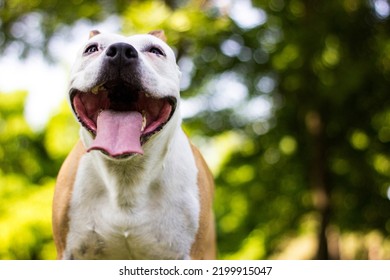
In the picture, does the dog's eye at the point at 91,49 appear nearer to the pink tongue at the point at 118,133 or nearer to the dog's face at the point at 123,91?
the dog's face at the point at 123,91

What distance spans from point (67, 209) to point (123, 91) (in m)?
0.80

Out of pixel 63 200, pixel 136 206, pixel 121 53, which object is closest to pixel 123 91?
pixel 121 53

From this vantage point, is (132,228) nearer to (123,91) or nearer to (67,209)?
(67,209)

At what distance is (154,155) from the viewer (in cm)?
359

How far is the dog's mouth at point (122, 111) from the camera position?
3160mm

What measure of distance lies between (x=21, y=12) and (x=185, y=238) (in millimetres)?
7009

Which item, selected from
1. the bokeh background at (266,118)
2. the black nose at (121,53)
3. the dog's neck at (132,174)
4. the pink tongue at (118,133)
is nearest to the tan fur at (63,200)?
the dog's neck at (132,174)

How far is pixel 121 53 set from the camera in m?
3.12

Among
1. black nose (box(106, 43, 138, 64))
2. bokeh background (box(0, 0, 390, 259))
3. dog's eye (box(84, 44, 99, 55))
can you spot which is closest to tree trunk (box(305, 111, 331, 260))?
bokeh background (box(0, 0, 390, 259))

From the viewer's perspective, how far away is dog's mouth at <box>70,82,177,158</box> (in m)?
3.16

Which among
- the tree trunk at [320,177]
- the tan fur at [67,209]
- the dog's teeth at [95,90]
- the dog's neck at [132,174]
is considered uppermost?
the dog's teeth at [95,90]

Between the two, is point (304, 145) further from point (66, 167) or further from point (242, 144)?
point (66, 167)

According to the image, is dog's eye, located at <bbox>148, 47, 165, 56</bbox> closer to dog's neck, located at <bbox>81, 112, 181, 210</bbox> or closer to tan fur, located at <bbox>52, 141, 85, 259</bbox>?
dog's neck, located at <bbox>81, 112, 181, 210</bbox>
